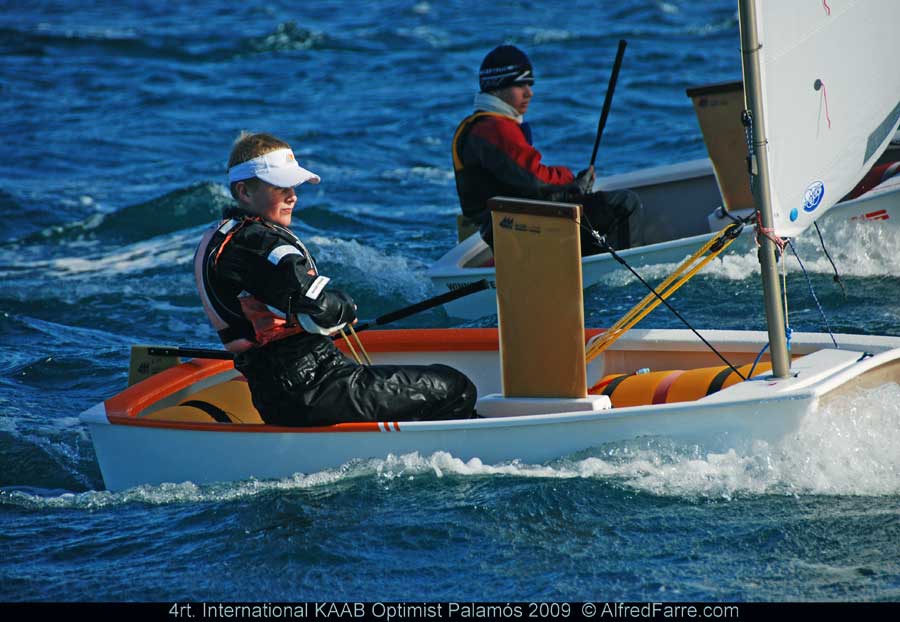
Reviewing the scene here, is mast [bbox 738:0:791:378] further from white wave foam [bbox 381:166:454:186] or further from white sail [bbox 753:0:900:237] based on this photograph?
white wave foam [bbox 381:166:454:186]

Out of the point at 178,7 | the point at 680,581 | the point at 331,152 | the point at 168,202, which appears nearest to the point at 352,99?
the point at 331,152

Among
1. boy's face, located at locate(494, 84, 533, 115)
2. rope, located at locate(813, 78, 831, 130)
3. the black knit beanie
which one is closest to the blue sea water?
rope, located at locate(813, 78, 831, 130)

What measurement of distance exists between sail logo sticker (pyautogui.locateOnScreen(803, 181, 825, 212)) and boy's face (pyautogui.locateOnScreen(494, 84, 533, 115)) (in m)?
2.25

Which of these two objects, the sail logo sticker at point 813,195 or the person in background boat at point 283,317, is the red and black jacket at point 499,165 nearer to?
the person in background boat at point 283,317

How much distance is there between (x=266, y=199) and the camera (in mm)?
4008

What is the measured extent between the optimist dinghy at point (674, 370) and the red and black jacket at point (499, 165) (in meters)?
1.59

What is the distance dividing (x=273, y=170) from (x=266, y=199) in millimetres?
102

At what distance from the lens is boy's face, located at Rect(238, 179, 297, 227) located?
157 inches

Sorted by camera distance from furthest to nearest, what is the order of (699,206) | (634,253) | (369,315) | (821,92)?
(699,206)
(369,315)
(634,253)
(821,92)

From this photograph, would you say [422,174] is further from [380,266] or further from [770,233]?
[770,233]

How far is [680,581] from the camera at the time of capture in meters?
3.56

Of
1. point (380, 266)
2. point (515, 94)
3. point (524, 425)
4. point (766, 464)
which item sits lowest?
point (766, 464)

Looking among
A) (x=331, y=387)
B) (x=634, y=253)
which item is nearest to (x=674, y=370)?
(x=331, y=387)

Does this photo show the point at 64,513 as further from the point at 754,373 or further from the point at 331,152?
the point at 331,152
